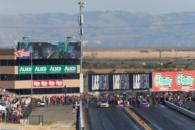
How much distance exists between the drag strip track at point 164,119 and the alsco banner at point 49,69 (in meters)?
21.6

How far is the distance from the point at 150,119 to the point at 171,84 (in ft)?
86.8

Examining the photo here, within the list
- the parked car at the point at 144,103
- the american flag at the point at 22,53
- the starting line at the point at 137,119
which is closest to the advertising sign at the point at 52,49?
the american flag at the point at 22,53

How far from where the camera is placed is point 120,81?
85.2m

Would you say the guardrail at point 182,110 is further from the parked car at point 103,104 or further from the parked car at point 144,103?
the parked car at point 103,104

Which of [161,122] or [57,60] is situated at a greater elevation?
[57,60]

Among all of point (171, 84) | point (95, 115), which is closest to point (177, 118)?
point (95, 115)

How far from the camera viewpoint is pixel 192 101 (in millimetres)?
74312

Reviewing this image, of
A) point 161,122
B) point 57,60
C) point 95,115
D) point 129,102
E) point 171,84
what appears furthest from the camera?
point 57,60

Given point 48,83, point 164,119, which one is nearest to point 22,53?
point 48,83

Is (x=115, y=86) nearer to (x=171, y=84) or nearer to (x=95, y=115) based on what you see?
(x=171, y=84)

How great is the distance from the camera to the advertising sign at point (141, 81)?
280 ft

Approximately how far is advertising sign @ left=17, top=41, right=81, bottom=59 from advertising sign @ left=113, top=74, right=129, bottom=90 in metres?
6.97

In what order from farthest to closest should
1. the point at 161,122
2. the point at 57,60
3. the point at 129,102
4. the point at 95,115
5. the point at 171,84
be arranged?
the point at 57,60 → the point at 171,84 → the point at 129,102 → the point at 95,115 → the point at 161,122

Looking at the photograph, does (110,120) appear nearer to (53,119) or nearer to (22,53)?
(53,119)
